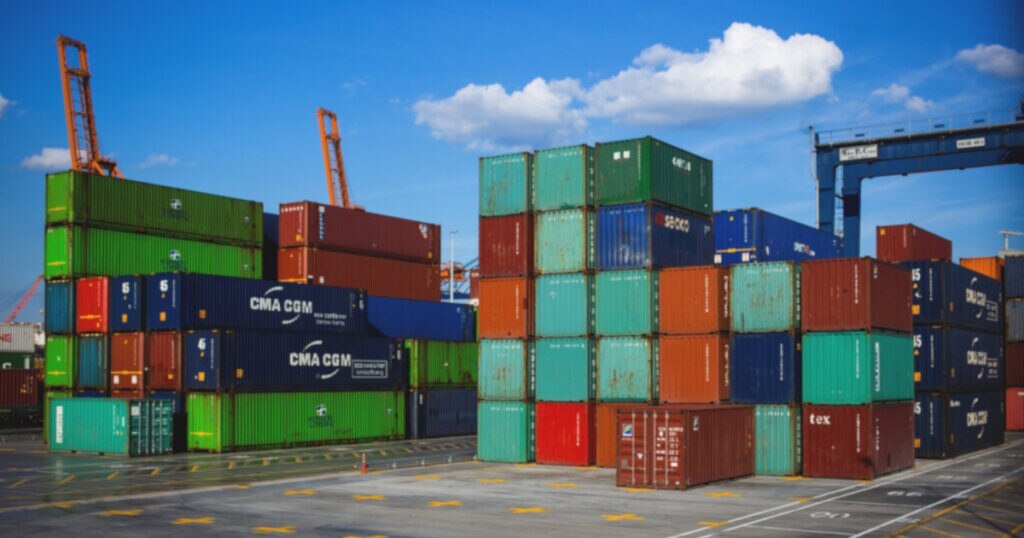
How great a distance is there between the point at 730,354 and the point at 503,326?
1043 centimetres

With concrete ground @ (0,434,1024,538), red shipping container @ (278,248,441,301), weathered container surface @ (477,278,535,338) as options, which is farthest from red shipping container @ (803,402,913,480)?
red shipping container @ (278,248,441,301)

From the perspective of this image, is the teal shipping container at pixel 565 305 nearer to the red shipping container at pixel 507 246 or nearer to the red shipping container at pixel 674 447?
the red shipping container at pixel 507 246

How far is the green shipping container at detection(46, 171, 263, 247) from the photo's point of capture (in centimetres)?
5581

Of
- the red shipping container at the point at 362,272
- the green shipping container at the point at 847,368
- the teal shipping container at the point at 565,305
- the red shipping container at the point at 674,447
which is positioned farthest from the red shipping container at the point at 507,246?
the red shipping container at the point at 362,272

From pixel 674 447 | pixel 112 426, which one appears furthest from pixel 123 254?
pixel 674 447

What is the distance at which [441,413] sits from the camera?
220 feet

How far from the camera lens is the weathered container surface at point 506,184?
1781 inches

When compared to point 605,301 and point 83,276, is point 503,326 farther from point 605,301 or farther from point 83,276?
point 83,276

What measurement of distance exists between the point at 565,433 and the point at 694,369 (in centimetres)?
646

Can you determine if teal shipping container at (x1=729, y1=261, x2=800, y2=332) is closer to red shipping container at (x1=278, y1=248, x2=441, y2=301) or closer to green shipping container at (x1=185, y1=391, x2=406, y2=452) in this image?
green shipping container at (x1=185, y1=391, x2=406, y2=452)

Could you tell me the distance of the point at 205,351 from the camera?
170ft

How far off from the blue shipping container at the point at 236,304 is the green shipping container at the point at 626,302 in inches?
828

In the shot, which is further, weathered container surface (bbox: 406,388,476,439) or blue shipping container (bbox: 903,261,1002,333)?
weathered container surface (bbox: 406,388,476,439)

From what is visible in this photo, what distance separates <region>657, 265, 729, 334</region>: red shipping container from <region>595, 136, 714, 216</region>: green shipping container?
3.64 meters
